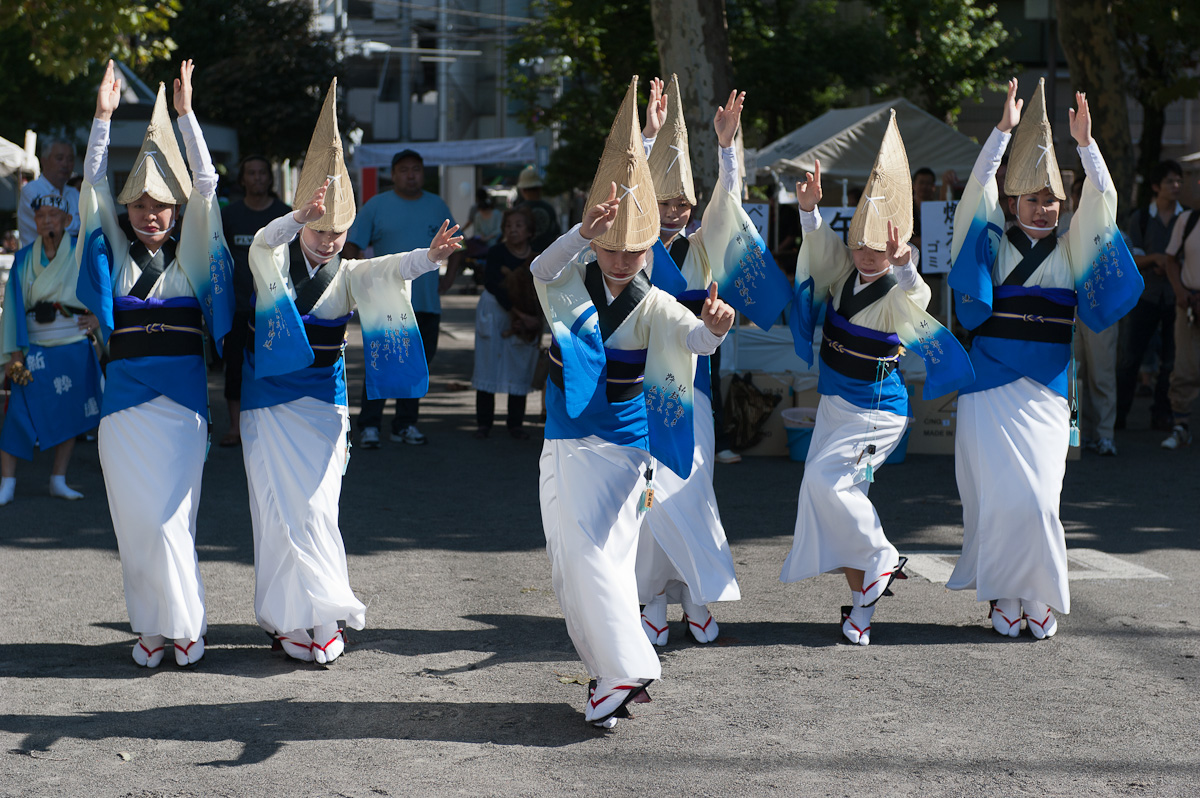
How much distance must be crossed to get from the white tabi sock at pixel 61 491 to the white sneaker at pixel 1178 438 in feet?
25.3

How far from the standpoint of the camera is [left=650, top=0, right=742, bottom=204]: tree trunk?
35.9 feet

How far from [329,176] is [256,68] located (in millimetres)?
29077

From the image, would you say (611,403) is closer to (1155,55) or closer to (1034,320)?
(1034,320)

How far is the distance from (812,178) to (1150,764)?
2577 millimetres

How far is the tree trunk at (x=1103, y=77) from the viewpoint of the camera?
1355 centimetres

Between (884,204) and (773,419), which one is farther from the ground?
(884,204)

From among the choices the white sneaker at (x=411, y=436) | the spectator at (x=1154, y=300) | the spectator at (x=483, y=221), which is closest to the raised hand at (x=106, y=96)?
the white sneaker at (x=411, y=436)

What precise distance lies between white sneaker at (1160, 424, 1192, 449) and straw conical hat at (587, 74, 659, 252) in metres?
7.05

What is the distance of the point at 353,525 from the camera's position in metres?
7.69

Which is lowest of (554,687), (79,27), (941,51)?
(554,687)

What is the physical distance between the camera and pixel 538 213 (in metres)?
11.6

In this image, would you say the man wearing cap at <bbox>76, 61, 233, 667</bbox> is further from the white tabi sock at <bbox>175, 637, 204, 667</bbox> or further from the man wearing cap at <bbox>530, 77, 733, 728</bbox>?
the man wearing cap at <bbox>530, 77, 733, 728</bbox>

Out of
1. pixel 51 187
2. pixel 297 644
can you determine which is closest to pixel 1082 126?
pixel 297 644

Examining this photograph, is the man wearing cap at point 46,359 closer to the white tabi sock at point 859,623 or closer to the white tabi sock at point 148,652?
the white tabi sock at point 148,652
